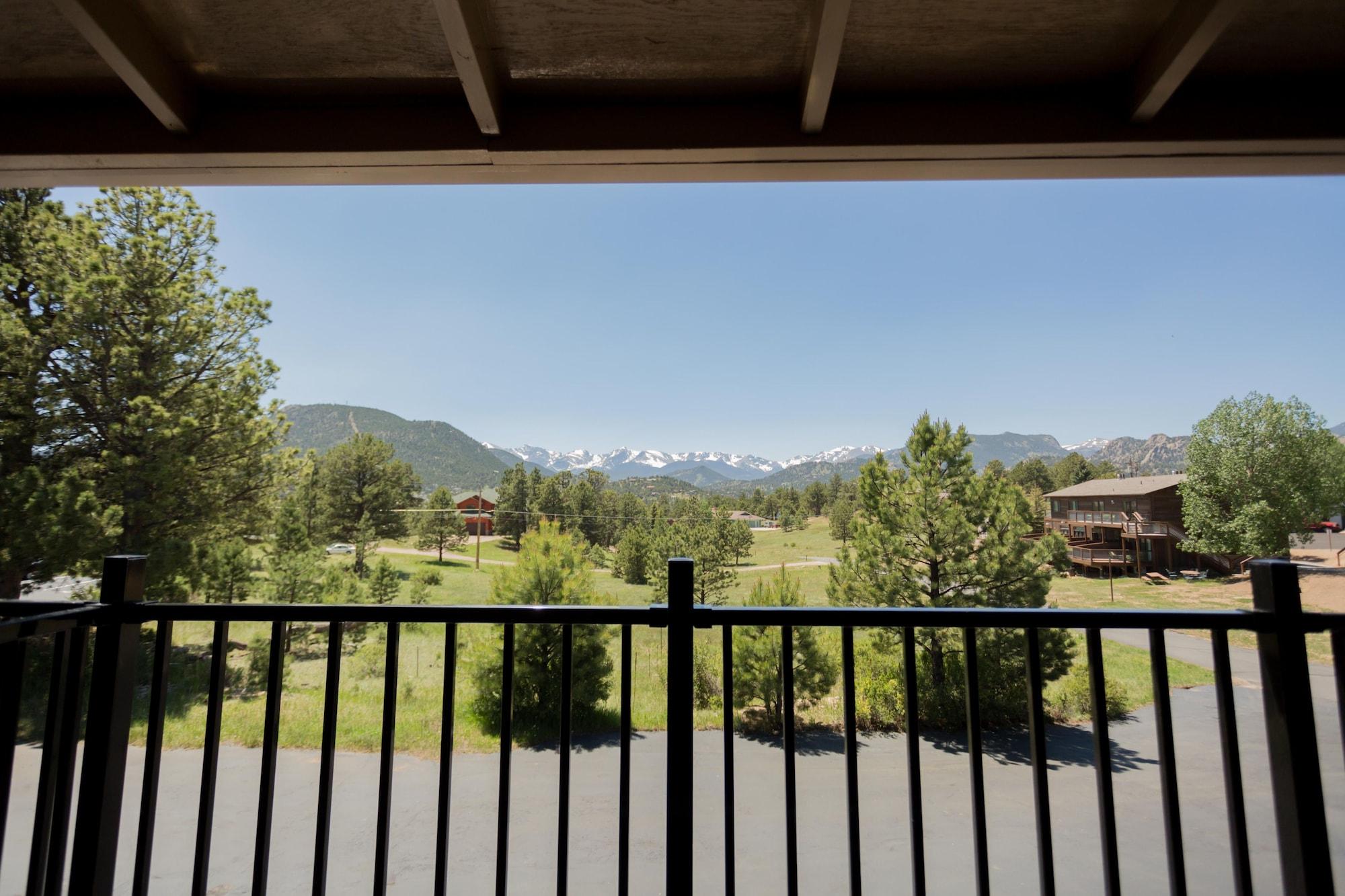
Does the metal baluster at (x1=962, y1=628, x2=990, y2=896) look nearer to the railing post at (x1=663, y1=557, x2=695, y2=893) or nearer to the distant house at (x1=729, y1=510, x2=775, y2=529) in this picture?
the railing post at (x1=663, y1=557, x2=695, y2=893)

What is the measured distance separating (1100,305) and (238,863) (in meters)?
17.2

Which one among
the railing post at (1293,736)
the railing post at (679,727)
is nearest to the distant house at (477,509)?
the railing post at (679,727)

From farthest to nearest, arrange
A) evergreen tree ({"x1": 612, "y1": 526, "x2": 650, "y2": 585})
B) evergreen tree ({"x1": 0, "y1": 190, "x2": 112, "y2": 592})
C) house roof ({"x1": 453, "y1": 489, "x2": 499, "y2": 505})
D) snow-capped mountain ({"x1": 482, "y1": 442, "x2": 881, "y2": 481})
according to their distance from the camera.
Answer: snow-capped mountain ({"x1": 482, "y1": 442, "x2": 881, "y2": 481}) < house roof ({"x1": 453, "y1": 489, "x2": 499, "y2": 505}) < evergreen tree ({"x1": 612, "y1": 526, "x2": 650, "y2": 585}) < evergreen tree ({"x1": 0, "y1": 190, "x2": 112, "y2": 592})

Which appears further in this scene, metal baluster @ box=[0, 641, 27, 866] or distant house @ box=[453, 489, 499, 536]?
distant house @ box=[453, 489, 499, 536]

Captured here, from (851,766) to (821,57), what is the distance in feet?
4.63

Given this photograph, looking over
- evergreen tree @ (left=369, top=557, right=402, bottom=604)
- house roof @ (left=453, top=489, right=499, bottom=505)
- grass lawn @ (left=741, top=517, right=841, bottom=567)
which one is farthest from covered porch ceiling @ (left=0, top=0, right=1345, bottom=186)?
house roof @ (left=453, top=489, right=499, bottom=505)

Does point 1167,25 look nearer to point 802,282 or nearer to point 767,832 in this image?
point 767,832

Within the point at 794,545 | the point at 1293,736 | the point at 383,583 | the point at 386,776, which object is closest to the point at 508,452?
the point at 383,583

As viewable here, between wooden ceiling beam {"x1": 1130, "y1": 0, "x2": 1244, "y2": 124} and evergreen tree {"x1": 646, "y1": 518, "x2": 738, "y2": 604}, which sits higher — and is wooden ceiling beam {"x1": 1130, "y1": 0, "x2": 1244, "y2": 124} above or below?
above

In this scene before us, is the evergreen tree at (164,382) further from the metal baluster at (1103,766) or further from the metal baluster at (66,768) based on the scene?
the metal baluster at (1103,766)

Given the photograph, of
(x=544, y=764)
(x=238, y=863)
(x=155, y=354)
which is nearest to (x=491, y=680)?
(x=544, y=764)

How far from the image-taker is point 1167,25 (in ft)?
3.57

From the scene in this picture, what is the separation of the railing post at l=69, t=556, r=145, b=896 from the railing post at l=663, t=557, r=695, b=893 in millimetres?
1090

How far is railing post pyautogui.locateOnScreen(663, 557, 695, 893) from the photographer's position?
3.39ft
